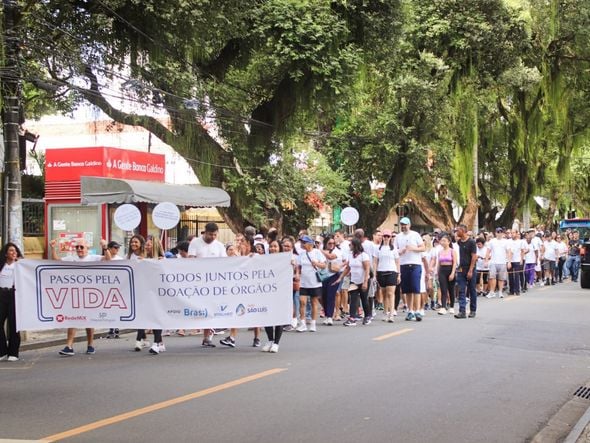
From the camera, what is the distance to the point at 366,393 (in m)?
8.20

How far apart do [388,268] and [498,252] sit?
799 centimetres

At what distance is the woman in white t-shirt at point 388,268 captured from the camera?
1544 centimetres

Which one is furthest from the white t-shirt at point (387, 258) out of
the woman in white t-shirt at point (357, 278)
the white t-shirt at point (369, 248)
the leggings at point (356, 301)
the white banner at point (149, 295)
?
the white banner at point (149, 295)

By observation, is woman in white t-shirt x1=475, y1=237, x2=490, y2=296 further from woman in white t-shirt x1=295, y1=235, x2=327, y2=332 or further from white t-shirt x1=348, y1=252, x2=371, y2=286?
woman in white t-shirt x1=295, y1=235, x2=327, y2=332

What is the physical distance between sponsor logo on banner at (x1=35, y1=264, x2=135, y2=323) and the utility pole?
277 cm

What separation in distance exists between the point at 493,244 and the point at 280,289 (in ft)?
41.9

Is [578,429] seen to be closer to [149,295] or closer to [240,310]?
[240,310]

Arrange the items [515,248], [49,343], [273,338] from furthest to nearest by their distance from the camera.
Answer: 1. [515,248]
2. [49,343]
3. [273,338]

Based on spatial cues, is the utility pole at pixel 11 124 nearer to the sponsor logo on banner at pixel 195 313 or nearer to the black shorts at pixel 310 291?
the sponsor logo on banner at pixel 195 313

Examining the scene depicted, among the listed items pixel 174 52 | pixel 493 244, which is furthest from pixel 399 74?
pixel 174 52

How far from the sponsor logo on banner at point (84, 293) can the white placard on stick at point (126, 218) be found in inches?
225

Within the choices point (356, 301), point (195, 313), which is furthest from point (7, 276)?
point (356, 301)

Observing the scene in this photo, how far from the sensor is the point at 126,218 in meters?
16.8

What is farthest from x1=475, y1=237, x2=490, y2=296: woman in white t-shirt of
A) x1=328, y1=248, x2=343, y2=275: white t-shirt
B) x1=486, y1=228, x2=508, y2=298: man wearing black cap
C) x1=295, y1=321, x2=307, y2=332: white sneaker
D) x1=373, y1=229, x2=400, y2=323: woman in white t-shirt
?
x1=295, y1=321, x2=307, y2=332: white sneaker
